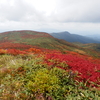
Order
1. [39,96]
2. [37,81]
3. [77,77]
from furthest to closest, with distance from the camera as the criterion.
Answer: [77,77] < [37,81] < [39,96]

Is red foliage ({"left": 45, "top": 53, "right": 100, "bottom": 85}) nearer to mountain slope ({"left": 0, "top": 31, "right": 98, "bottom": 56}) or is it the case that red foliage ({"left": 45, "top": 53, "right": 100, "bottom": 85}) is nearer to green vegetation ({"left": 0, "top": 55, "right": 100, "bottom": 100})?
green vegetation ({"left": 0, "top": 55, "right": 100, "bottom": 100})

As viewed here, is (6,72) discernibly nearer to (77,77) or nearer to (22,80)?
(22,80)

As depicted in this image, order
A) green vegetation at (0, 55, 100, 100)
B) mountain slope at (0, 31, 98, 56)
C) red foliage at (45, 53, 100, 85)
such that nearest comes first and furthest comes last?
green vegetation at (0, 55, 100, 100) → red foliage at (45, 53, 100, 85) → mountain slope at (0, 31, 98, 56)

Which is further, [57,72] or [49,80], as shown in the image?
[57,72]

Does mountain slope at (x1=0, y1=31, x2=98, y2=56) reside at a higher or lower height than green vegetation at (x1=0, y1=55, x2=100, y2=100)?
lower

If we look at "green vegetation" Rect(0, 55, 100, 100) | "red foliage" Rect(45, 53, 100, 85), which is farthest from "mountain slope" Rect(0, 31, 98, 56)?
"green vegetation" Rect(0, 55, 100, 100)

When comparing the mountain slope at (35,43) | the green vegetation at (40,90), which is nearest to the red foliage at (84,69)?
the green vegetation at (40,90)

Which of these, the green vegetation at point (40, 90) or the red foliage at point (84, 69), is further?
the red foliage at point (84, 69)

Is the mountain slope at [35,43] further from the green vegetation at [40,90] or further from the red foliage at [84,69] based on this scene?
the green vegetation at [40,90]

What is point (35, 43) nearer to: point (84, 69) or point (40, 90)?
point (84, 69)

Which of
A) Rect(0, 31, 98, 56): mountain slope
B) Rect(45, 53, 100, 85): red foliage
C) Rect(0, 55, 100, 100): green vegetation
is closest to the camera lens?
Rect(0, 55, 100, 100): green vegetation

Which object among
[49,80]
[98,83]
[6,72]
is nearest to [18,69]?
[6,72]

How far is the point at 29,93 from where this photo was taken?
13.3 ft

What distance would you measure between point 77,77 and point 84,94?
1.82m
